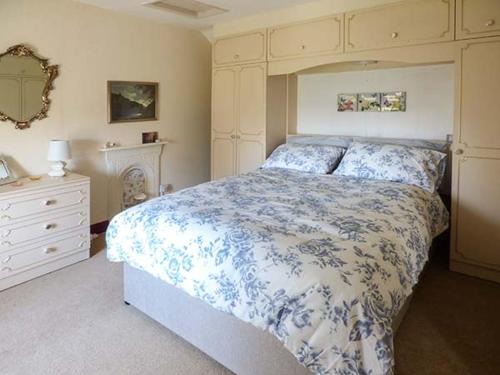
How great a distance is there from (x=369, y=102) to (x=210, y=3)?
186 centimetres

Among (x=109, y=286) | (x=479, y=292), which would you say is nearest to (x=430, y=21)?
(x=479, y=292)

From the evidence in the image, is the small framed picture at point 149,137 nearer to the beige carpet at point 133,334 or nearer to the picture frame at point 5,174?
the picture frame at point 5,174

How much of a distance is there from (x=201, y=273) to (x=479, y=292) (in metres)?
2.17

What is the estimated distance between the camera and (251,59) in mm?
4250

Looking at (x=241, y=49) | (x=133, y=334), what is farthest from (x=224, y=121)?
(x=133, y=334)

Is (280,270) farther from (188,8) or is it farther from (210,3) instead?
(188,8)

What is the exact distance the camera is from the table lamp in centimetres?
336

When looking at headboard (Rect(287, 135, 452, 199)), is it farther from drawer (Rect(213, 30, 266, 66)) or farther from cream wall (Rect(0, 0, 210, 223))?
cream wall (Rect(0, 0, 210, 223))

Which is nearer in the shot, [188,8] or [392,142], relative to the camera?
[392,142]

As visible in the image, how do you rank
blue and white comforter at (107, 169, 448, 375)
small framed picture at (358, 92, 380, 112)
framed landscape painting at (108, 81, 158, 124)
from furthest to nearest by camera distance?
framed landscape painting at (108, 81, 158, 124), small framed picture at (358, 92, 380, 112), blue and white comforter at (107, 169, 448, 375)

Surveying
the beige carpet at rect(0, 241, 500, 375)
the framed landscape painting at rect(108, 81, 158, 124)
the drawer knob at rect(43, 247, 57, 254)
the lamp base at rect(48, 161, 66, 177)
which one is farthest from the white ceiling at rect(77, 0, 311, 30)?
the beige carpet at rect(0, 241, 500, 375)

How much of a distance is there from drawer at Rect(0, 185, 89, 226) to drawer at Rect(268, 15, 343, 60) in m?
2.37

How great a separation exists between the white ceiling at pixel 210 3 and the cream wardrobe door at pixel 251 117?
0.56m

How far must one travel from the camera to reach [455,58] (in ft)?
9.72
